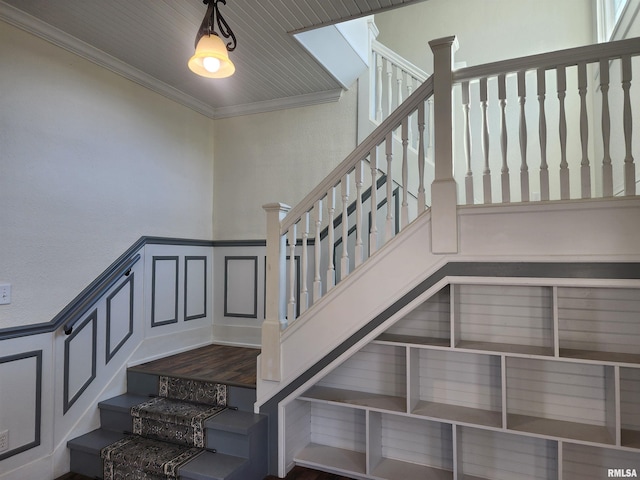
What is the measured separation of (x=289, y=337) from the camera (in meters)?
2.52

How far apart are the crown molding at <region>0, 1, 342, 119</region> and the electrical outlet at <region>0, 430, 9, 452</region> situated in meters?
2.47

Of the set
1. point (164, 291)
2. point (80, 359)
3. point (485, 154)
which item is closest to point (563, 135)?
point (485, 154)

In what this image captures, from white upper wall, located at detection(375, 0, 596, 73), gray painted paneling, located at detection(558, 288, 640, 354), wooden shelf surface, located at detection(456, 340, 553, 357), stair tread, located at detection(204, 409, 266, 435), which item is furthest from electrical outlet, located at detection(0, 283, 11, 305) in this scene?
white upper wall, located at detection(375, 0, 596, 73)

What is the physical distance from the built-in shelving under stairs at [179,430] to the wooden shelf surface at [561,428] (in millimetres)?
1544

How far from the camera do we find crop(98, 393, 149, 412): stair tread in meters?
2.73

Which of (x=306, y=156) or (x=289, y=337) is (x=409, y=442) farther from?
(x=306, y=156)

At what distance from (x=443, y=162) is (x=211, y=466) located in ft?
7.22

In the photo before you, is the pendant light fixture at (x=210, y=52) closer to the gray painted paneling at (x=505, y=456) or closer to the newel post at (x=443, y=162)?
the newel post at (x=443, y=162)

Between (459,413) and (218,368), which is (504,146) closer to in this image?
(459,413)

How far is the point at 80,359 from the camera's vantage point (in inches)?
106

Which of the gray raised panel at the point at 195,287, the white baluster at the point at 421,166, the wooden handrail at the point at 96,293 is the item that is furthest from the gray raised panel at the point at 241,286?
the white baluster at the point at 421,166

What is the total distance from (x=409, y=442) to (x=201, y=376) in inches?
61.1

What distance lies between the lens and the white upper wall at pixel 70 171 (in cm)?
238

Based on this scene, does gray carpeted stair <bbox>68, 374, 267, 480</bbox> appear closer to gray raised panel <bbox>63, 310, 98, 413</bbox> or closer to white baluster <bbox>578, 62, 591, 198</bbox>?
gray raised panel <bbox>63, 310, 98, 413</bbox>
